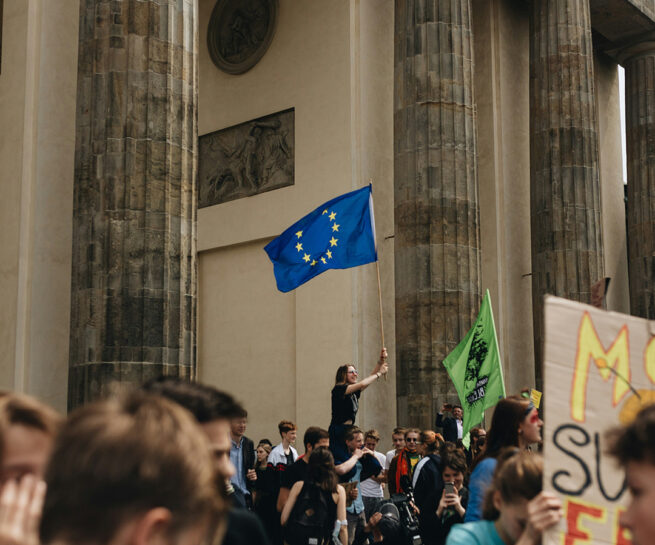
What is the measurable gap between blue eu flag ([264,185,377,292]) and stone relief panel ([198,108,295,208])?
7626 millimetres

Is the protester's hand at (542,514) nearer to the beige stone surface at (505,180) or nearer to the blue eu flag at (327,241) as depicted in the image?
the blue eu flag at (327,241)

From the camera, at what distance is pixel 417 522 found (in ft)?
33.5

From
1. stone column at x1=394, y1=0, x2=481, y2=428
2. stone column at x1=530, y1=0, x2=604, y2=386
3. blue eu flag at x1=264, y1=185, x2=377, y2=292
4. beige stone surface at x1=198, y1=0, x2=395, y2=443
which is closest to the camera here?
blue eu flag at x1=264, y1=185, x2=377, y2=292

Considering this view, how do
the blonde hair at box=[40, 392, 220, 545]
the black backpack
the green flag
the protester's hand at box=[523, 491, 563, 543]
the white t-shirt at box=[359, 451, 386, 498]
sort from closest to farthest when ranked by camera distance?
the blonde hair at box=[40, 392, 220, 545]
the protester's hand at box=[523, 491, 563, 543]
the black backpack
the white t-shirt at box=[359, 451, 386, 498]
the green flag

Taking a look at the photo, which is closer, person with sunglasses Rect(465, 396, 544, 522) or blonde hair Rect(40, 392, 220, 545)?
A: blonde hair Rect(40, 392, 220, 545)

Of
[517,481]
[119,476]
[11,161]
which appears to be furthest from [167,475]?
[11,161]

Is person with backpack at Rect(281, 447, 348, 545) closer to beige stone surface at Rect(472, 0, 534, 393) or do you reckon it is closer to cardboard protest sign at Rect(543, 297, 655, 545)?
cardboard protest sign at Rect(543, 297, 655, 545)

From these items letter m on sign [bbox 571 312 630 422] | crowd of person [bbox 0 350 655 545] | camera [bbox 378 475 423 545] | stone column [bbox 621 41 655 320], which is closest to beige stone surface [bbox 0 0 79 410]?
camera [bbox 378 475 423 545]

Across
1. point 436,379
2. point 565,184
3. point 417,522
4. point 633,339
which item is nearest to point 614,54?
point 565,184

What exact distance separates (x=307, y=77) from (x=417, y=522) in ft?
43.4

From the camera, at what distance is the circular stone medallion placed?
2295 centimetres

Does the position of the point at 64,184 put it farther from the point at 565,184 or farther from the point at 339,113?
the point at 565,184

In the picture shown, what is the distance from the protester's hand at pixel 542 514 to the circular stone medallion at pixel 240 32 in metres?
20.3

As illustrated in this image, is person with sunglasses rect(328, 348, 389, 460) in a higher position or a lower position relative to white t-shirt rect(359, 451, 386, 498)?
higher
